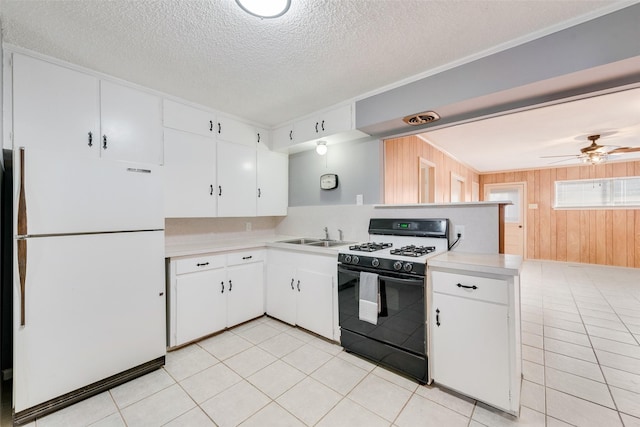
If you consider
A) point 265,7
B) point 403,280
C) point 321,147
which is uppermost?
point 265,7

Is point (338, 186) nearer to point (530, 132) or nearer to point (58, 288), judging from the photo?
point (58, 288)

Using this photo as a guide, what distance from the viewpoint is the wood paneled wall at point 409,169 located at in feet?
10.4

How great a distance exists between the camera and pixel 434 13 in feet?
5.13

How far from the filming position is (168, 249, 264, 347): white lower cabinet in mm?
2406

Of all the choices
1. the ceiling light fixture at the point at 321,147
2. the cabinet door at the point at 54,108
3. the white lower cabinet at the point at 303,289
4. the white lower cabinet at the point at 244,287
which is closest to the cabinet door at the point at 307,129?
the ceiling light fixture at the point at 321,147

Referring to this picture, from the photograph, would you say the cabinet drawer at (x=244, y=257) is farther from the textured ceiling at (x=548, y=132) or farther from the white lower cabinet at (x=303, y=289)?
the textured ceiling at (x=548, y=132)

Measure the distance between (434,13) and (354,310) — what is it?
2.21 m

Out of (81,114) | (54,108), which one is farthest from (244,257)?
(54,108)

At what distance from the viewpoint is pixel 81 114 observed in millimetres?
2100

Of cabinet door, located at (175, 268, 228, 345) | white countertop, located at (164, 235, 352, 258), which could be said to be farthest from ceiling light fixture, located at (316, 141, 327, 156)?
cabinet door, located at (175, 268, 228, 345)

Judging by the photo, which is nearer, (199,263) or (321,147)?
(199,263)

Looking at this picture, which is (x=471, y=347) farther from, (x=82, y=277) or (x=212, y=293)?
(x=82, y=277)

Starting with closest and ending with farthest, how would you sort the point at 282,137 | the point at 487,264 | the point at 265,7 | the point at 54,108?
the point at 265,7, the point at 487,264, the point at 54,108, the point at 282,137

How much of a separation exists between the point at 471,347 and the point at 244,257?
2.25 metres
